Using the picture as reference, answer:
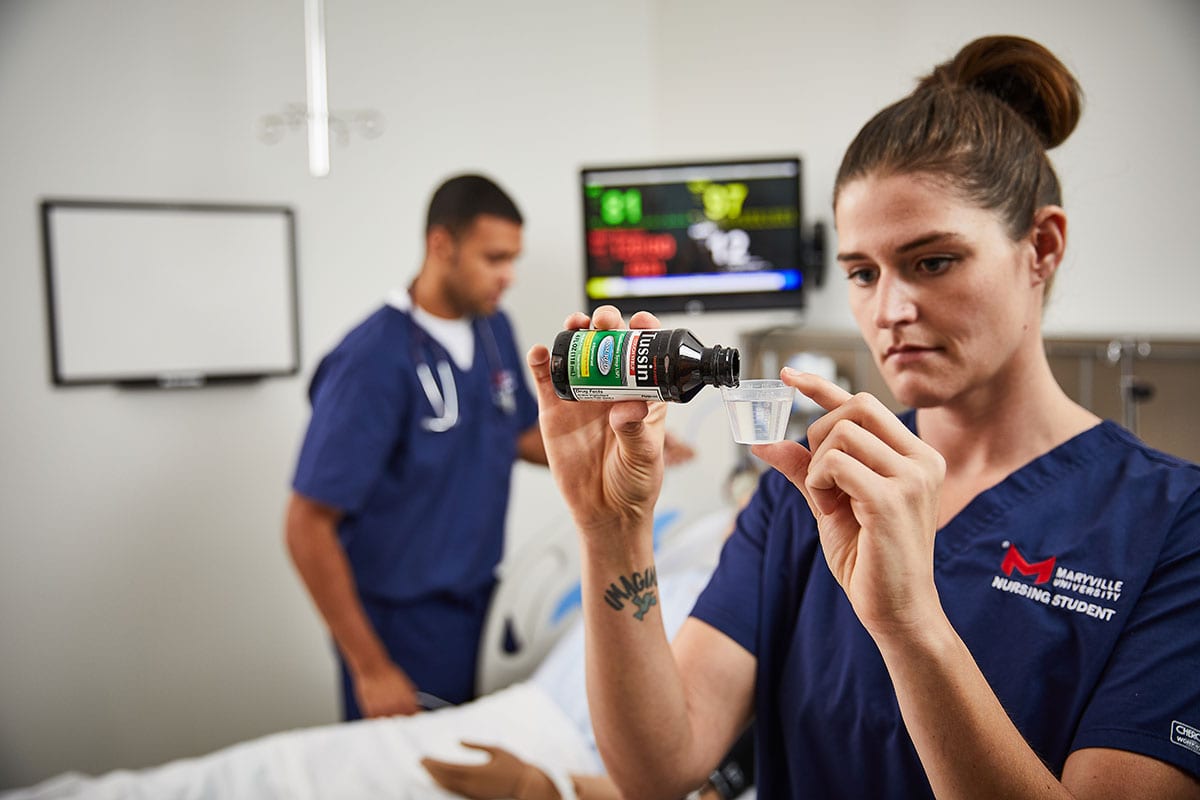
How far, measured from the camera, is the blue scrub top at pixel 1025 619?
2.99 feet

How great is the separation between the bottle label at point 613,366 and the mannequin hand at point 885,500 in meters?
0.16

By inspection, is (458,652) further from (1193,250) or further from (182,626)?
(1193,250)

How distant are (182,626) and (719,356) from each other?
3060 millimetres

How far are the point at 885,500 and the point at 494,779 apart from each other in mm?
1609

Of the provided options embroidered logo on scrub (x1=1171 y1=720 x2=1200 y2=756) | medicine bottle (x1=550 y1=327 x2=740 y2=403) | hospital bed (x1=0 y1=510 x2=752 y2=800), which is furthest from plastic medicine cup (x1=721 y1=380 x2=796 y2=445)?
hospital bed (x1=0 y1=510 x2=752 y2=800)

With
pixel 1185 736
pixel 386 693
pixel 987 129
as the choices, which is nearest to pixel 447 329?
pixel 386 693

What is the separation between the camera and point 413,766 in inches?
84.4

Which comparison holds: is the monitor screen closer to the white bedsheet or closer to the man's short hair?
the man's short hair

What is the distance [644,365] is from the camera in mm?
828

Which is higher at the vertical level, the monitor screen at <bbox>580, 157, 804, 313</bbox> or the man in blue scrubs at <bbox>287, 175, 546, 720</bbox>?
the monitor screen at <bbox>580, 157, 804, 313</bbox>

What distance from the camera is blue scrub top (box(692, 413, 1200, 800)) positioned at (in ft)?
2.99

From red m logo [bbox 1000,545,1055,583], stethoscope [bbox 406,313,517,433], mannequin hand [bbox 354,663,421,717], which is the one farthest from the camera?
stethoscope [bbox 406,313,517,433]

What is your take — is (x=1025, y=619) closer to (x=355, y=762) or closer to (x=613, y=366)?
(x=613, y=366)

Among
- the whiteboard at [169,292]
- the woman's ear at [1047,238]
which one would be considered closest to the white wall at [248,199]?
the whiteboard at [169,292]
